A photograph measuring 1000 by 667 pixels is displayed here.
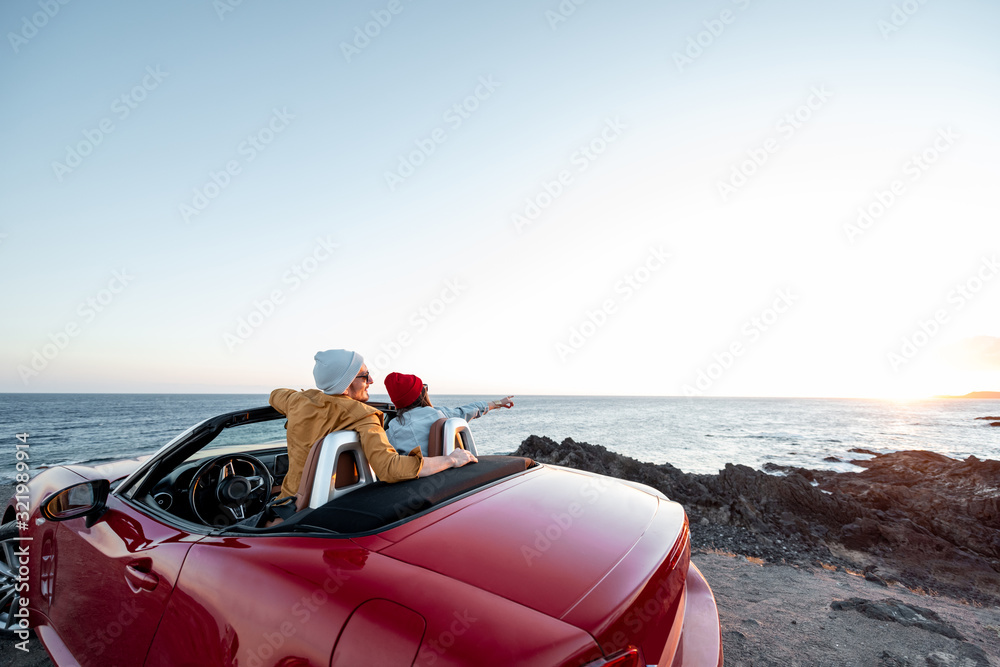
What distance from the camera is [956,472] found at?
11617 millimetres

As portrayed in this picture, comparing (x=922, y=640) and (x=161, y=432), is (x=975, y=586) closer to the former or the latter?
(x=922, y=640)

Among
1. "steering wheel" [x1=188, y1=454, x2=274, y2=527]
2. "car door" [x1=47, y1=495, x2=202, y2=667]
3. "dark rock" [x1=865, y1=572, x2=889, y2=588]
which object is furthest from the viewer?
"dark rock" [x1=865, y1=572, x2=889, y2=588]

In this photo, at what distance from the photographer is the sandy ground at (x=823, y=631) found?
10.2 ft

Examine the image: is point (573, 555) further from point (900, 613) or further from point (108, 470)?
point (900, 613)

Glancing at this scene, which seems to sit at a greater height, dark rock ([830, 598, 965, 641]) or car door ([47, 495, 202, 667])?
car door ([47, 495, 202, 667])

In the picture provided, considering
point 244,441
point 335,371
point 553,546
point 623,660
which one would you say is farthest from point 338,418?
point 244,441

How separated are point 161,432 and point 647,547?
42.8 metres

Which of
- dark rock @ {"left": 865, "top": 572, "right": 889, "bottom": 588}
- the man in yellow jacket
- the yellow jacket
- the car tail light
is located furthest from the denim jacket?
dark rock @ {"left": 865, "top": 572, "right": 889, "bottom": 588}

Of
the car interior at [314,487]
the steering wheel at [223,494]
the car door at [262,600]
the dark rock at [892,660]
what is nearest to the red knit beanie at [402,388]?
the car interior at [314,487]

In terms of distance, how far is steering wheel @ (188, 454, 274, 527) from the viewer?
2953 mm

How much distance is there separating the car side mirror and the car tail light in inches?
95.7

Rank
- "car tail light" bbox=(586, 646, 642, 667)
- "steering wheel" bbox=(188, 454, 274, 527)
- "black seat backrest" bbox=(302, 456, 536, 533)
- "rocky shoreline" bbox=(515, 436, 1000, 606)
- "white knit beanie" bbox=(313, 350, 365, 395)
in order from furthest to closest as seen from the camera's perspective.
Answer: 1. "rocky shoreline" bbox=(515, 436, 1000, 606)
2. "steering wheel" bbox=(188, 454, 274, 527)
3. "white knit beanie" bbox=(313, 350, 365, 395)
4. "black seat backrest" bbox=(302, 456, 536, 533)
5. "car tail light" bbox=(586, 646, 642, 667)

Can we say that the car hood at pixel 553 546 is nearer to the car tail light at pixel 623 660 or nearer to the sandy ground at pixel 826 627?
the car tail light at pixel 623 660

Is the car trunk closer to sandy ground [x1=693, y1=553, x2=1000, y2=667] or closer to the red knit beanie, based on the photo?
the red knit beanie
